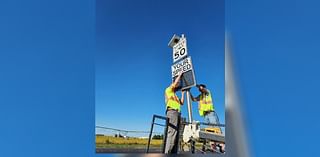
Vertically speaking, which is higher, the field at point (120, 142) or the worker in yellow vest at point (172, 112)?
the worker in yellow vest at point (172, 112)

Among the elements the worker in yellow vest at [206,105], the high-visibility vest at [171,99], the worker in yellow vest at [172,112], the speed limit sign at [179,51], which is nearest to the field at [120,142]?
the worker in yellow vest at [172,112]

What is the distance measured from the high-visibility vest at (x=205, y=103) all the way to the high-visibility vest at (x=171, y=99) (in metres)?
0.14

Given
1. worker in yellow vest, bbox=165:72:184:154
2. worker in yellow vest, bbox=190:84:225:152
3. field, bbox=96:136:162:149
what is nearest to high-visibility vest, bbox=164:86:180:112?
worker in yellow vest, bbox=165:72:184:154

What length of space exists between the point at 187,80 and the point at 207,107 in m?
0.20

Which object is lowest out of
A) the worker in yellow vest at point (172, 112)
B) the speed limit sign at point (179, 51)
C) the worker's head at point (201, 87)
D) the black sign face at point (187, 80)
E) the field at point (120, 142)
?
the field at point (120, 142)

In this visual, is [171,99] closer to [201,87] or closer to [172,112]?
[172,112]

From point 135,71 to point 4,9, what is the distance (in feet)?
2.72

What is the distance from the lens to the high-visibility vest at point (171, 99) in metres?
2.68

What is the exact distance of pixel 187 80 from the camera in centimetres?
270

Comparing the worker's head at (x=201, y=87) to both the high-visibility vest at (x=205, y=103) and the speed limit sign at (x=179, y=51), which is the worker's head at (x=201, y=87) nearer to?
the high-visibility vest at (x=205, y=103)

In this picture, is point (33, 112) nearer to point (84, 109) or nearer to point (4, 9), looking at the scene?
point (84, 109)

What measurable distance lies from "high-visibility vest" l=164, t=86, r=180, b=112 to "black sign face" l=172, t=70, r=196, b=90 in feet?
0.18

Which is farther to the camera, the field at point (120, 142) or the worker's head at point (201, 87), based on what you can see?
the worker's head at point (201, 87)

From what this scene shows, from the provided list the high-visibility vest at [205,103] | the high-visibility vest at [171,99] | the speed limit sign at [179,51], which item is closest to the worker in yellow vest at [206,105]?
the high-visibility vest at [205,103]
